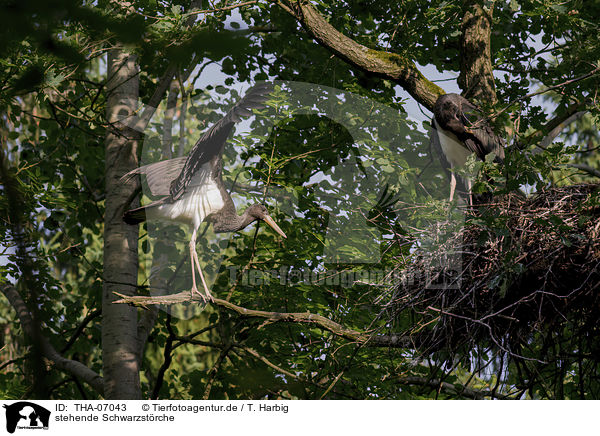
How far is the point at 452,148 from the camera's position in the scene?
16.1 feet

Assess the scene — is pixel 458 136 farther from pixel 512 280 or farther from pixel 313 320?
pixel 313 320

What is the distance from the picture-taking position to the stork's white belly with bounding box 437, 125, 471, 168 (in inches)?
189

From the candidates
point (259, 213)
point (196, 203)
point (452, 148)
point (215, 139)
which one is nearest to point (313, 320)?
point (215, 139)

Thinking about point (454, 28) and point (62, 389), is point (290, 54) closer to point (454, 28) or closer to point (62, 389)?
point (454, 28)

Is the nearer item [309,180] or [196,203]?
[196,203]

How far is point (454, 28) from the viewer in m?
5.04

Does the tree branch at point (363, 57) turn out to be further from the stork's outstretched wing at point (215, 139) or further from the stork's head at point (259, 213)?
the stork's head at point (259, 213)

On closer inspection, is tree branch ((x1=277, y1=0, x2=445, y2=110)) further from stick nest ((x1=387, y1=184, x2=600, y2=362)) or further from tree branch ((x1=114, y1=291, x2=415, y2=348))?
tree branch ((x1=114, y1=291, x2=415, y2=348))

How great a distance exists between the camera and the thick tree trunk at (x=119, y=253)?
17.4 ft

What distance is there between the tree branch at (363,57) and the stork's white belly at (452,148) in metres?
0.24

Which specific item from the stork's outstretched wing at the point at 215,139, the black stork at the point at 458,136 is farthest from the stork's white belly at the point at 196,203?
the black stork at the point at 458,136

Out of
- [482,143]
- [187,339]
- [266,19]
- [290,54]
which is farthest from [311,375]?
[266,19]
